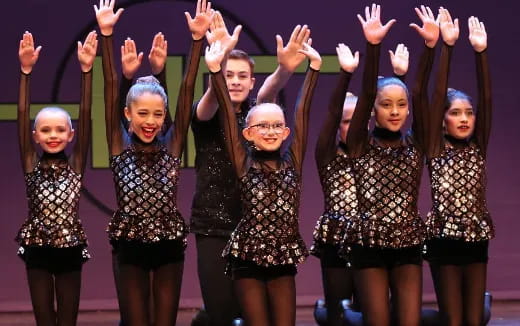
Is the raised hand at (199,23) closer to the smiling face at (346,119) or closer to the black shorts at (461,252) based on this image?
the smiling face at (346,119)

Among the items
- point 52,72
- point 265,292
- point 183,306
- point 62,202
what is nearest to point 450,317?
point 265,292

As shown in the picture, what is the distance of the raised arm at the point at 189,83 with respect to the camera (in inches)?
156

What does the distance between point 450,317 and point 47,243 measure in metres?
1.94

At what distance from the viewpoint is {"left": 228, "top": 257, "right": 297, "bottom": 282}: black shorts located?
3738 millimetres

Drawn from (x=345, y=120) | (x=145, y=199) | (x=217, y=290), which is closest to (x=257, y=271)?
(x=217, y=290)

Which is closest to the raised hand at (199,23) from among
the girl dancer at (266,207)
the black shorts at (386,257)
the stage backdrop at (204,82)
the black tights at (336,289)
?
the girl dancer at (266,207)

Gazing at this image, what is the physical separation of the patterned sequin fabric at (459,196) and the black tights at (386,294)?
0.34 meters

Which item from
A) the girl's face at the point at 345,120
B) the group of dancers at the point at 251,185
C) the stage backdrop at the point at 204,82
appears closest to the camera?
the group of dancers at the point at 251,185

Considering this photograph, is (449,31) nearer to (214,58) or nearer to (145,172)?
(214,58)

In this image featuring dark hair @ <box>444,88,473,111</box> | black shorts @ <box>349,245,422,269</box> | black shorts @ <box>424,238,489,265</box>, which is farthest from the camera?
dark hair @ <box>444,88,473,111</box>

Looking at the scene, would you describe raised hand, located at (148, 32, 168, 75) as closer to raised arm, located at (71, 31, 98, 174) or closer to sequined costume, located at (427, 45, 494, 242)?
raised arm, located at (71, 31, 98, 174)

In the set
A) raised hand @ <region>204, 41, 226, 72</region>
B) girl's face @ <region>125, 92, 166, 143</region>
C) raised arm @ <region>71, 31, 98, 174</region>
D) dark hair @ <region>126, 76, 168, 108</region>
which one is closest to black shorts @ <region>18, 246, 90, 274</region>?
raised arm @ <region>71, 31, 98, 174</region>

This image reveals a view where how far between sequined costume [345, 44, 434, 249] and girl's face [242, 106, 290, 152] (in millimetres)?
377

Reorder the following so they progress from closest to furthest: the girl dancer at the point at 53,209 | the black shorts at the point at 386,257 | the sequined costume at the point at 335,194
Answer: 1. the black shorts at the point at 386,257
2. the girl dancer at the point at 53,209
3. the sequined costume at the point at 335,194
